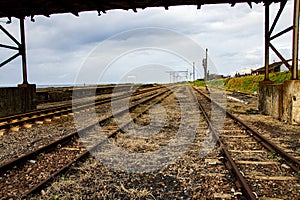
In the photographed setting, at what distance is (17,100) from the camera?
1076 centimetres

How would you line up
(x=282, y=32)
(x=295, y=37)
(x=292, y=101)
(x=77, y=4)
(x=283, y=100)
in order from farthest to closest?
(x=77, y=4) → (x=282, y=32) → (x=283, y=100) → (x=295, y=37) → (x=292, y=101)

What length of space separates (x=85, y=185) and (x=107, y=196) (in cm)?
50

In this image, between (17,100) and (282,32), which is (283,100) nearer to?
(282,32)

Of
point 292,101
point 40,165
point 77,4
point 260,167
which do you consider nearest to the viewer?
point 260,167

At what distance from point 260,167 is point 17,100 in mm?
10455

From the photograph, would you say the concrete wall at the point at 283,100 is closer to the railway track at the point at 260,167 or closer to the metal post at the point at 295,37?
the metal post at the point at 295,37

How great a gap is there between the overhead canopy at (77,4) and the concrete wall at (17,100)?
3379mm

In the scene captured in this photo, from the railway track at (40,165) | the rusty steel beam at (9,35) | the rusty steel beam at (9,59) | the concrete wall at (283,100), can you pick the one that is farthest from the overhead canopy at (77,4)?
the railway track at (40,165)

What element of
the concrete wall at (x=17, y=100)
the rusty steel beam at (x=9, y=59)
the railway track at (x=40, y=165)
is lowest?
the railway track at (x=40, y=165)

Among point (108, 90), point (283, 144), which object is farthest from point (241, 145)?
point (108, 90)

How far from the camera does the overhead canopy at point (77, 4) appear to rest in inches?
350

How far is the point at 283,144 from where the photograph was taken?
213 inches

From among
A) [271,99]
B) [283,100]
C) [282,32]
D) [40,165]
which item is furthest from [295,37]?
[40,165]

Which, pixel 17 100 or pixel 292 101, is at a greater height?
pixel 292 101
